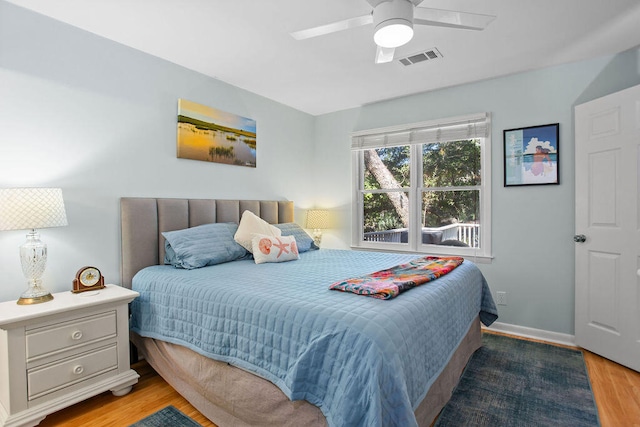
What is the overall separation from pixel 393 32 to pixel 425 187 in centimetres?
222

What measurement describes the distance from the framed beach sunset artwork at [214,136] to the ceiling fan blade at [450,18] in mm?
2046

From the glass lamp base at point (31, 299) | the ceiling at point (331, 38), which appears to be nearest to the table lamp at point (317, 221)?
the ceiling at point (331, 38)

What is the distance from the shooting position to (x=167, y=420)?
188 centimetres

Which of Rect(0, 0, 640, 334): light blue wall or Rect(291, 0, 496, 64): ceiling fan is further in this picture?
Rect(0, 0, 640, 334): light blue wall

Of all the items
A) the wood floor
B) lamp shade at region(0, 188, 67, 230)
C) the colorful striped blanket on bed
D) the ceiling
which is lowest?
the wood floor

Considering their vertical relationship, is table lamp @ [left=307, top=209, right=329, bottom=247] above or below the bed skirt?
above

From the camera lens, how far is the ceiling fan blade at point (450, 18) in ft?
5.82

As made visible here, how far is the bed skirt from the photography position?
4.89ft

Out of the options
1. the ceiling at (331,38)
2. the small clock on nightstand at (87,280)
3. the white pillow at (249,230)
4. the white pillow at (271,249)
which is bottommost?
the small clock on nightstand at (87,280)

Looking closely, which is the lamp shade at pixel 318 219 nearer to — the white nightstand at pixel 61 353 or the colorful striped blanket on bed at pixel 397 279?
the colorful striped blanket on bed at pixel 397 279

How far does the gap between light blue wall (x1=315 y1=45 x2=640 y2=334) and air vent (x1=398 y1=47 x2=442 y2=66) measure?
256 mm

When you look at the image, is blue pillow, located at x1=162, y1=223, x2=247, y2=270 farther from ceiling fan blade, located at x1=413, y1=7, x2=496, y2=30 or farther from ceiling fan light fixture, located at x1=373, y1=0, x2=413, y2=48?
ceiling fan blade, located at x1=413, y1=7, x2=496, y2=30

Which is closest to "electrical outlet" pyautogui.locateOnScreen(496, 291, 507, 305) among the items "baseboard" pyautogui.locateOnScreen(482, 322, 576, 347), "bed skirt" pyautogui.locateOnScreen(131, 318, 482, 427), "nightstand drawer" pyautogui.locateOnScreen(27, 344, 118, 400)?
"baseboard" pyautogui.locateOnScreen(482, 322, 576, 347)

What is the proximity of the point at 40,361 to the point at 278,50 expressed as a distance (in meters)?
2.53
